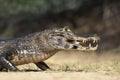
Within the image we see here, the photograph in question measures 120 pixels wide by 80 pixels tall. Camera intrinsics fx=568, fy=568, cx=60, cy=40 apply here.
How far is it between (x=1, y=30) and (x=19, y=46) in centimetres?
2317

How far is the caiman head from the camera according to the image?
1151 cm

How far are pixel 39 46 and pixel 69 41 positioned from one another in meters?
0.63

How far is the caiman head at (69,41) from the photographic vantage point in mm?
11508

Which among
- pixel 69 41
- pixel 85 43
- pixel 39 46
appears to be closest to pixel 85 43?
pixel 85 43

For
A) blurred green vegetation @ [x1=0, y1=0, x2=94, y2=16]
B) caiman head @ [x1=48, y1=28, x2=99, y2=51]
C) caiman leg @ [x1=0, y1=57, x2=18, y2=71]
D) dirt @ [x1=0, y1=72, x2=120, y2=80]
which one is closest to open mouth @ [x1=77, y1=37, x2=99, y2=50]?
caiman head @ [x1=48, y1=28, x2=99, y2=51]

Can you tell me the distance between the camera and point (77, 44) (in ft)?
38.0

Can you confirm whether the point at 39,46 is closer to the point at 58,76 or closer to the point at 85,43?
the point at 85,43

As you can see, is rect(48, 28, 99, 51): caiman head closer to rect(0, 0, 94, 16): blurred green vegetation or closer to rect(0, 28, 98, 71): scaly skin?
rect(0, 28, 98, 71): scaly skin

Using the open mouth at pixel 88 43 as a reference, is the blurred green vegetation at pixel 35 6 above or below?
above

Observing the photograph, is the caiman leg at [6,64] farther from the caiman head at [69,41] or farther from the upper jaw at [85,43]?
→ the upper jaw at [85,43]

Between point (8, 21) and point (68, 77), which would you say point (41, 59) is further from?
point (8, 21)

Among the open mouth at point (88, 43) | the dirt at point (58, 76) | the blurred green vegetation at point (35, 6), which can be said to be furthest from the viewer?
the blurred green vegetation at point (35, 6)

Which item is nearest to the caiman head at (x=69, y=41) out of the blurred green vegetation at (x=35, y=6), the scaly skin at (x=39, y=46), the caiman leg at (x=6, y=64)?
the scaly skin at (x=39, y=46)

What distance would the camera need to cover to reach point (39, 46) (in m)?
11.8
